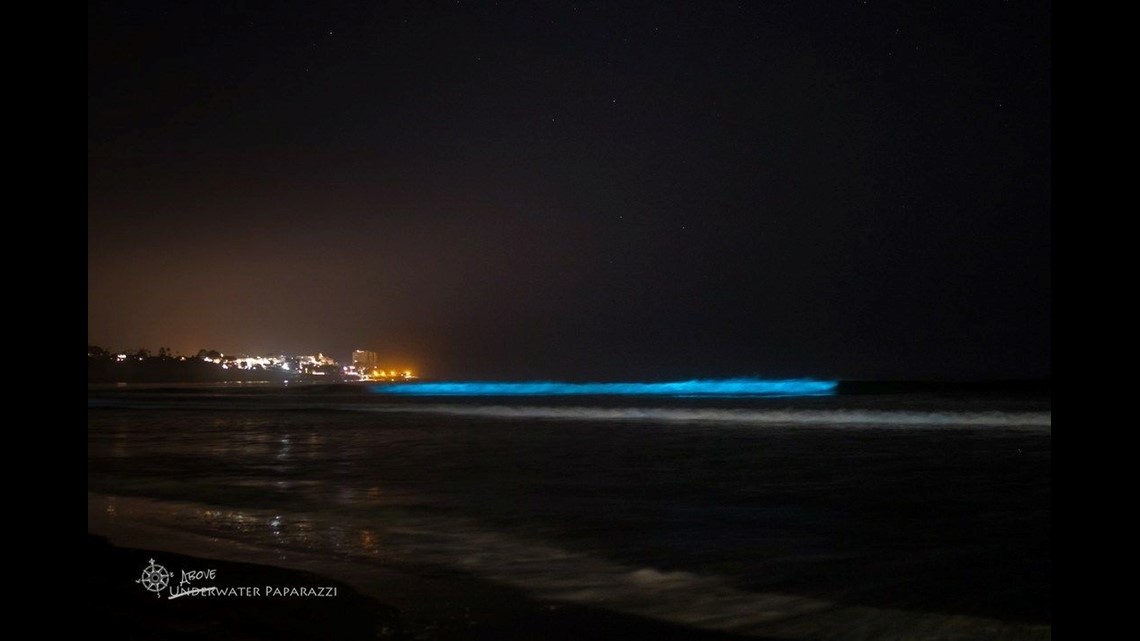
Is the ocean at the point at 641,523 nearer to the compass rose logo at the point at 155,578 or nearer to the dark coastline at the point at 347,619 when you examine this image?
the dark coastline at the point at 347,619

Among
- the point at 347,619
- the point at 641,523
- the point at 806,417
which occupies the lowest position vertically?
the point at 806,417

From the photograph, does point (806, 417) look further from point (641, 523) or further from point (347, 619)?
point (347, 619)

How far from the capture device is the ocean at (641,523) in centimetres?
368

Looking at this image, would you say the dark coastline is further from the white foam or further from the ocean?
the white foam

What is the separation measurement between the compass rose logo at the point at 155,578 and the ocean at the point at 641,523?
406 mm

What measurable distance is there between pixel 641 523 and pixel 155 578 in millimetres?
2887

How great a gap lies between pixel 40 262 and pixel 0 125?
0.27 m

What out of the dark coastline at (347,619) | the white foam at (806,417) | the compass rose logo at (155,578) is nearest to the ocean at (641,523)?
the dark coastline at (347,619)

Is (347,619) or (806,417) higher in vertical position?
(347,619)

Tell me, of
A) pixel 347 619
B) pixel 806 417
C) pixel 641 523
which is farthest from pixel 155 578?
pixel 806 417

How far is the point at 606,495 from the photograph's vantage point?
6.80m

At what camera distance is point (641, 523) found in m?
5.59

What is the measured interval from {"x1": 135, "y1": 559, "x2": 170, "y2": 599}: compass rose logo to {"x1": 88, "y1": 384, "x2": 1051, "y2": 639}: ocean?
0.41 m

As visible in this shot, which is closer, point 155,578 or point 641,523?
point 155,578
